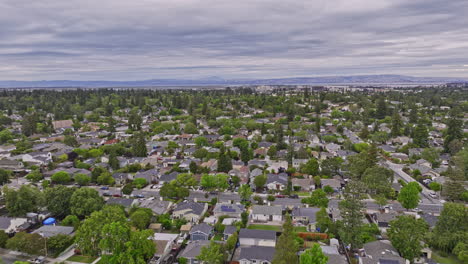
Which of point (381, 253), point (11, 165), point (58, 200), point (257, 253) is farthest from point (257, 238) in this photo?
point (11, 165)

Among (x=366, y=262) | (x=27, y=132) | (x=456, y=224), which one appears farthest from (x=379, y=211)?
(x=27, y=132)

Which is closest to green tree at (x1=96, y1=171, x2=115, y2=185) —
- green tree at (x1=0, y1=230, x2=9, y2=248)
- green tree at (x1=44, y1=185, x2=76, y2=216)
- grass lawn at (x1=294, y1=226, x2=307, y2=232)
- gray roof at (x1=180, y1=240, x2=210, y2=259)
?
green tree at (x1=44, y1=185, x2=76, y2=216)

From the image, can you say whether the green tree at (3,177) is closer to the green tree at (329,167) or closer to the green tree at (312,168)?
the green tree at (312,168)

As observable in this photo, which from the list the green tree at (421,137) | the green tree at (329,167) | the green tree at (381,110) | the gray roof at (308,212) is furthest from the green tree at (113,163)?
the green tree at (381,110)

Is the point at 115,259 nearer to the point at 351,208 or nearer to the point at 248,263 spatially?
the point at 248,263

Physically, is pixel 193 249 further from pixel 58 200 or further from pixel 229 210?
pixel 58 200
